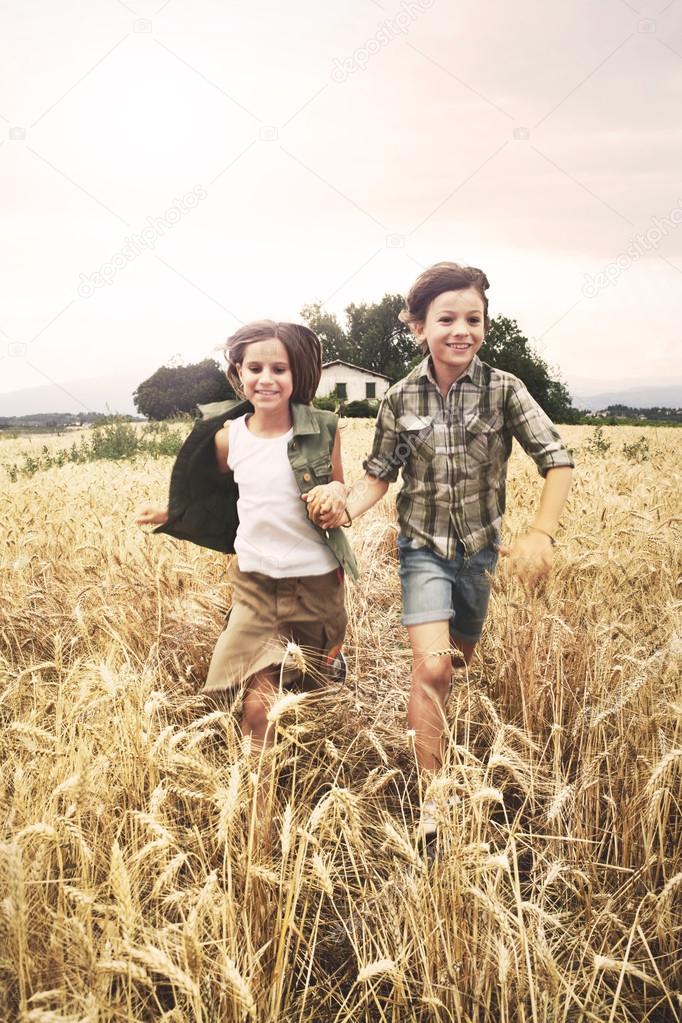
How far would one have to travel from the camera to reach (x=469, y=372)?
2418mm

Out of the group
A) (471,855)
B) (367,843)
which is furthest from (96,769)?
(471,855)

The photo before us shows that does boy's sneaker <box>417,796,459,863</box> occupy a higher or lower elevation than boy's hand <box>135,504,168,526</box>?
lower

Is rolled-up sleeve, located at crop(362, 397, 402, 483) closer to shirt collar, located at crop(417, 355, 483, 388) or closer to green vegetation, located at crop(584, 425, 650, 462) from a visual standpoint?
shirt collar, located at crop(417, 355, 483, 388)

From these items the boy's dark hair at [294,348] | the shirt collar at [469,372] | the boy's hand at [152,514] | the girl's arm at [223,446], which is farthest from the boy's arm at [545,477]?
the boy's hand at [152,514]

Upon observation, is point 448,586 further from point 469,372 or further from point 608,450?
point 608,450

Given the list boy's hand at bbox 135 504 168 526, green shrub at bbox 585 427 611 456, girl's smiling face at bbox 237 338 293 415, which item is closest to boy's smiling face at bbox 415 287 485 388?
girl's smiling face at bbox 237 338 293 415

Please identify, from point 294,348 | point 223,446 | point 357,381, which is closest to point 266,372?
point 294,348

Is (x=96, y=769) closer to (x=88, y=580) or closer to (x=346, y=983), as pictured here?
(x=346, y=983)

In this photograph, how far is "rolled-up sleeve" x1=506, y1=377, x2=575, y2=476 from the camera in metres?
2.35

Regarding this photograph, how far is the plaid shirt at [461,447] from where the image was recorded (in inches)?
93.4

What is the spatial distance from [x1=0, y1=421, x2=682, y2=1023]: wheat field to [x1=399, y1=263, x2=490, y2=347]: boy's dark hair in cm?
122

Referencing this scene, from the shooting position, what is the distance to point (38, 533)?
13.4 feet

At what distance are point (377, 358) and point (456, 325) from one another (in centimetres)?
5718

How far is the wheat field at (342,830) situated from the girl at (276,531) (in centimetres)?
18
